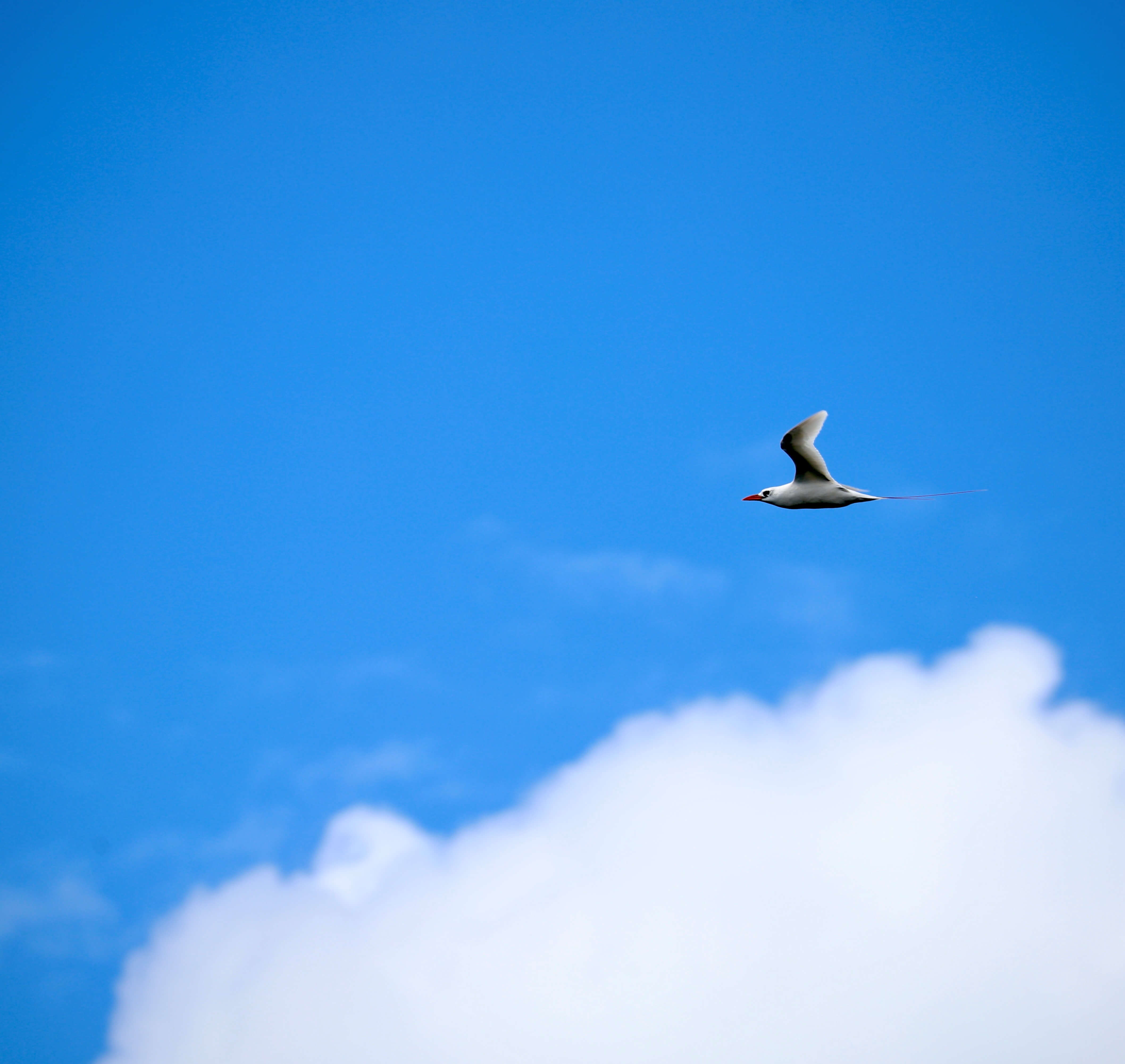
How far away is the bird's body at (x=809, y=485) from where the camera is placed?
15.5 m

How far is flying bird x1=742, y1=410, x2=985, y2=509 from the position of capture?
1551 cm

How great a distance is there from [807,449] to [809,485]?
0.99m

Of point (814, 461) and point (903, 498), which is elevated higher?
point (814, 461)

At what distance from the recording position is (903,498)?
13742 millimetres

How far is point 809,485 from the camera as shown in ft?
54.3

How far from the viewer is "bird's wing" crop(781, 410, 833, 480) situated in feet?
50.5

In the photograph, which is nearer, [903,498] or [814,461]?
[903,498]

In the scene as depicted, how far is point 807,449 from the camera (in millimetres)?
15742

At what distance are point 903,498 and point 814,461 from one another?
2.39 m

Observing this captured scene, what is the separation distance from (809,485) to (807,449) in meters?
0.99

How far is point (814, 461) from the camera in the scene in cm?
1595

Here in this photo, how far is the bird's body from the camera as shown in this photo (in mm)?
15508

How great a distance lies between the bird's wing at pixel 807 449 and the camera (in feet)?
50.5
